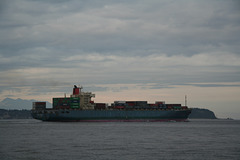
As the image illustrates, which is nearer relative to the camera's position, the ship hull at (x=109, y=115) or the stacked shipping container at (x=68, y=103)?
the ship hull at (x=109, y=115)

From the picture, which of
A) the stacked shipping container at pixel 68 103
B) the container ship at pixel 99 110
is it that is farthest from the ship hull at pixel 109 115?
the stacked shipping container at pixel 68 103

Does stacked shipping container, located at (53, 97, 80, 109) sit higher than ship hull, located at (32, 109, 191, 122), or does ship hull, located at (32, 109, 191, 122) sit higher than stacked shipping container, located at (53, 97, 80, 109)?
stacked shipping container, located at (53, 97, 80, 109)

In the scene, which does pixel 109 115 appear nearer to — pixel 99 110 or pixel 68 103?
pixel 99 110

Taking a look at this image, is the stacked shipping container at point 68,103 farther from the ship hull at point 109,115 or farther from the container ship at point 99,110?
the ship hull at point 109,115

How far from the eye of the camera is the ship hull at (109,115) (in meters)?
138

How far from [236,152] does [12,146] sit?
33.6 m

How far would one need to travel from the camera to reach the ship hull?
13775 centimetres

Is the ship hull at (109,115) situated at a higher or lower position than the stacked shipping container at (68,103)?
lower

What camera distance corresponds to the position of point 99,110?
142 metres

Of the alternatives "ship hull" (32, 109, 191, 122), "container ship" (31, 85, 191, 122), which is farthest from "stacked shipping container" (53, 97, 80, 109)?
"ship hull" (32, 109, 191, 122)

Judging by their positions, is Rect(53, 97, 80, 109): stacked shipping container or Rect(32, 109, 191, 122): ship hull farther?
Rect(53, 97, 80, 109): stacked shipping container

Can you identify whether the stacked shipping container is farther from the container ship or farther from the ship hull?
the ship hull

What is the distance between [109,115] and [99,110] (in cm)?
540

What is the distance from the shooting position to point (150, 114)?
151125 mm
